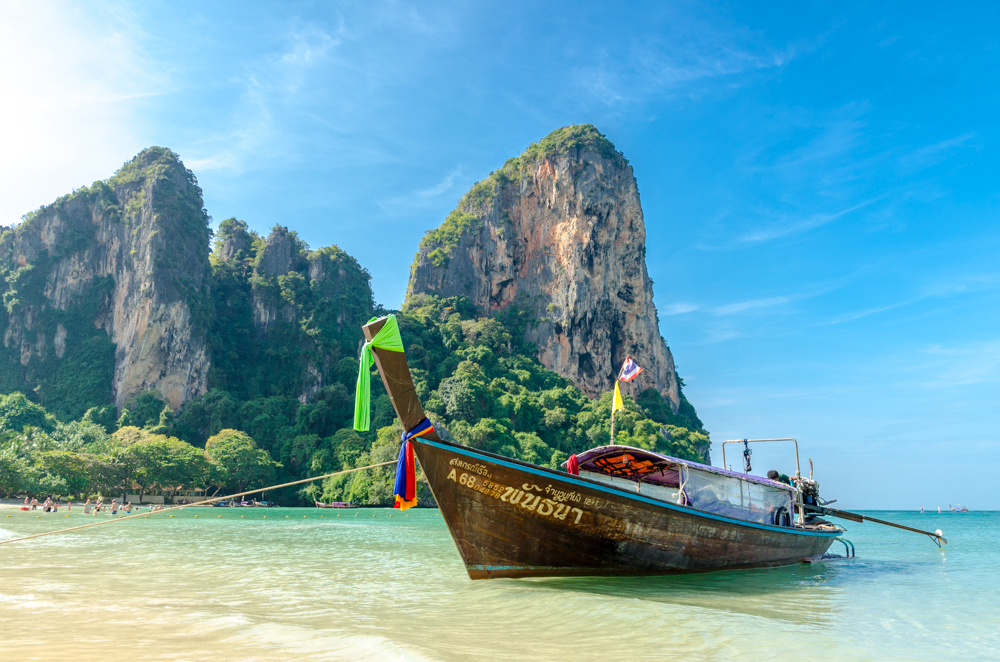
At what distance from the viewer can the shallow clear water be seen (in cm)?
560

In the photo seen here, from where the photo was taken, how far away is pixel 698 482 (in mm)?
10961

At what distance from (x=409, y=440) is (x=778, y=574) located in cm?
817

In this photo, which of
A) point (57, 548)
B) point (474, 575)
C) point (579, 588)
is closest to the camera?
point (579, 588)

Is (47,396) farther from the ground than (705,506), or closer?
farther from the ground

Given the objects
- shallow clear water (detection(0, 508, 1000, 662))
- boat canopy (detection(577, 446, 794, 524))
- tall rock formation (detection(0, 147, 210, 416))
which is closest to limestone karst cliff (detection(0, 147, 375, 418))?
tall rock formation (detection(0, 147, 210, 416))

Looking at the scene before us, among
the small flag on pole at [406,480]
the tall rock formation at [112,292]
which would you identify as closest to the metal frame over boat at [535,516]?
the small flag on pole at [406,480]

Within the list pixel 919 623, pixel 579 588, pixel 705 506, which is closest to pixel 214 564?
pixel 579 588

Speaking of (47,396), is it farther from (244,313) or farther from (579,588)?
(579,588)

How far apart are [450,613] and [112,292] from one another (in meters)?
74.6

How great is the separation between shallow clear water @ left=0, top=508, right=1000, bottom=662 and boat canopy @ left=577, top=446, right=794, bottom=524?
122cm

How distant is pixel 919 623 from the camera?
7.82 meters

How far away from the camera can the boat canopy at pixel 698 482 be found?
10.8 meters

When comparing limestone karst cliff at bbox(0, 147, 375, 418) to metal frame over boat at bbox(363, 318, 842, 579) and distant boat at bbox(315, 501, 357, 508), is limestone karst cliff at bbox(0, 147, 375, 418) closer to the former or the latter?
distant boat at bbox(315, 501, 357, 508)

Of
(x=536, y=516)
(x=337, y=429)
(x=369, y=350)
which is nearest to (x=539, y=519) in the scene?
(x=536, y=516)
